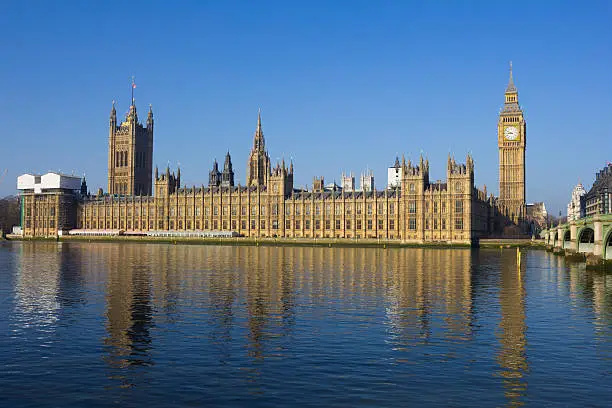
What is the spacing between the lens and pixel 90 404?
1952 cm

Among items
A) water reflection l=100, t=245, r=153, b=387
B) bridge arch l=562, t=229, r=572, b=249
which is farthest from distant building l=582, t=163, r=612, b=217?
water reflection l=100, t=245, r=153, b=387

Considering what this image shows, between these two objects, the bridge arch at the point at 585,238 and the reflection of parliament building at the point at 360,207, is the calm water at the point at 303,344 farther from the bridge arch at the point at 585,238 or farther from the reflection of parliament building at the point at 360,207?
the reflection of parliament building at the point at 360,207

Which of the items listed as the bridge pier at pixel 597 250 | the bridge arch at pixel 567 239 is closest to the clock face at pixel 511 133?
the bridge arch at pixel 567 239

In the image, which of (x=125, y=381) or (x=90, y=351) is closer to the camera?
(x=125, y=381)

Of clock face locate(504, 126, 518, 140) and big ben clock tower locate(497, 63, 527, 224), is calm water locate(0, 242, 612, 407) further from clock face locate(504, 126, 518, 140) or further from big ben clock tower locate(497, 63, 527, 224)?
clock face locate(504, 126, 518, 140)

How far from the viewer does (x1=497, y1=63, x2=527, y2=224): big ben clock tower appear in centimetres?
18262

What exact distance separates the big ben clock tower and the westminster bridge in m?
59.3

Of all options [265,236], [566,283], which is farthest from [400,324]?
[265,236]

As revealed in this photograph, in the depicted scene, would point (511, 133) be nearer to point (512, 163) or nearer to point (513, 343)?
point (512, 163)

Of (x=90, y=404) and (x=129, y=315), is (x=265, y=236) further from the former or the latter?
(x=90, y=404)

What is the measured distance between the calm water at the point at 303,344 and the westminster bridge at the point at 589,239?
696 inches

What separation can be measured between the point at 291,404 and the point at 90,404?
20.5 feet

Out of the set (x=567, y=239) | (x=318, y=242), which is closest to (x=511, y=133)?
(x=318, y=242)

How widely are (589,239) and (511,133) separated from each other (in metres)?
95.1
